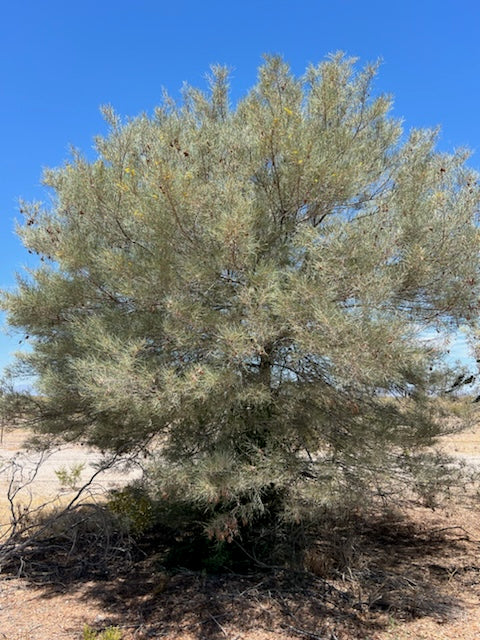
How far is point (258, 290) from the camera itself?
4270 millimetres

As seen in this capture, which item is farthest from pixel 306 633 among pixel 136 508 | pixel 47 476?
pixel 47 476

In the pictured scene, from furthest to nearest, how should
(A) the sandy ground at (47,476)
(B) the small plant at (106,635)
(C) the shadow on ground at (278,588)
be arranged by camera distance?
(A) the sandy ground at (47,476), (C) the shadow on ground at (278,588), (B) the small plant at (106,635)

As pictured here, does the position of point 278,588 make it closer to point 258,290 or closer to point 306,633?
point 306,633

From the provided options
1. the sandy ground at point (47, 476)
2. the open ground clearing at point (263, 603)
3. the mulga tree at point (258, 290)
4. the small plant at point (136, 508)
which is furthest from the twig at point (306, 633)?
the sandy ground at point (47, 476)

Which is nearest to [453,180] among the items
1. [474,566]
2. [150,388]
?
[150,388]

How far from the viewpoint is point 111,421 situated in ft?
17.9

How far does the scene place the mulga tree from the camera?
4273mm

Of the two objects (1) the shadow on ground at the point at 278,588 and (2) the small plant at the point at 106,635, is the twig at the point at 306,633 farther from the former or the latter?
(2) the small plant at the point at 106,635

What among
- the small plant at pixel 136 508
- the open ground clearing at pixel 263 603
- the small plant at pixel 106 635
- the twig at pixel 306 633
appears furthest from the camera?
the small plant at pixel 136 508

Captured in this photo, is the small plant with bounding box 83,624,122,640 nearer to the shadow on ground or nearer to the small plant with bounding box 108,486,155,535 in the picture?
the shadow on ground

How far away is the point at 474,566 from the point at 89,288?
19.6ft

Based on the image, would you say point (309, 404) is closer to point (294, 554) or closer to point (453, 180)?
point (294, 554)

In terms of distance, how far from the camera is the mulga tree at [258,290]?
4273 mm

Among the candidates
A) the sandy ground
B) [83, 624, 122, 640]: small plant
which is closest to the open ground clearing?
[83, 624, 122, 640]: small plant
